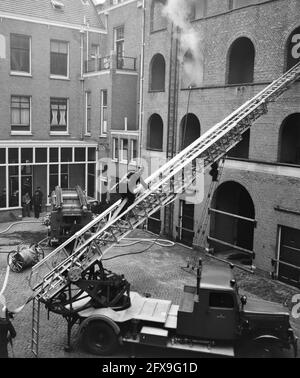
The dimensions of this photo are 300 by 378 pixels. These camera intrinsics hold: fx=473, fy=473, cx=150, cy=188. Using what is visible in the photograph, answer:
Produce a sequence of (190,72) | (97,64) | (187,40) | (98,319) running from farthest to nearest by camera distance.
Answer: (97,64) < (190,72) < (187,40) < (98,319)

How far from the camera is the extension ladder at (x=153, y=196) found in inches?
522

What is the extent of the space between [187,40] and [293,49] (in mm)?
6478

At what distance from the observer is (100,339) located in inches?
500

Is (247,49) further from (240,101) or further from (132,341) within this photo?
(132,341)

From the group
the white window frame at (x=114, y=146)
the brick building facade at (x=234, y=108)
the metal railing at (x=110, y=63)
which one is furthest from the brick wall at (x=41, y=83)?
the brick building facade at (x=234, y=108)

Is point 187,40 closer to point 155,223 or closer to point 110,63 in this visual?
point 110,63

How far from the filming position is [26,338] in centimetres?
1359

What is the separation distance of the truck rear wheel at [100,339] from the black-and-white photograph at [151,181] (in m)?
0.04

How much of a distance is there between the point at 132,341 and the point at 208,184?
1169cm

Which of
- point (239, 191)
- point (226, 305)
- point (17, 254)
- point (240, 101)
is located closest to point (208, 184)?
point (239, 191)

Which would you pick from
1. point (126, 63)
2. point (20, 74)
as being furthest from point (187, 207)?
point (20, 74)

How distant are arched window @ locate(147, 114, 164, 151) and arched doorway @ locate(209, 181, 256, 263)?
18.9 ft

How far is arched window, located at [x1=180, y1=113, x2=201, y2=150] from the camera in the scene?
79.3 ft

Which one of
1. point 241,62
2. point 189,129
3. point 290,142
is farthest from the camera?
point 189,129
